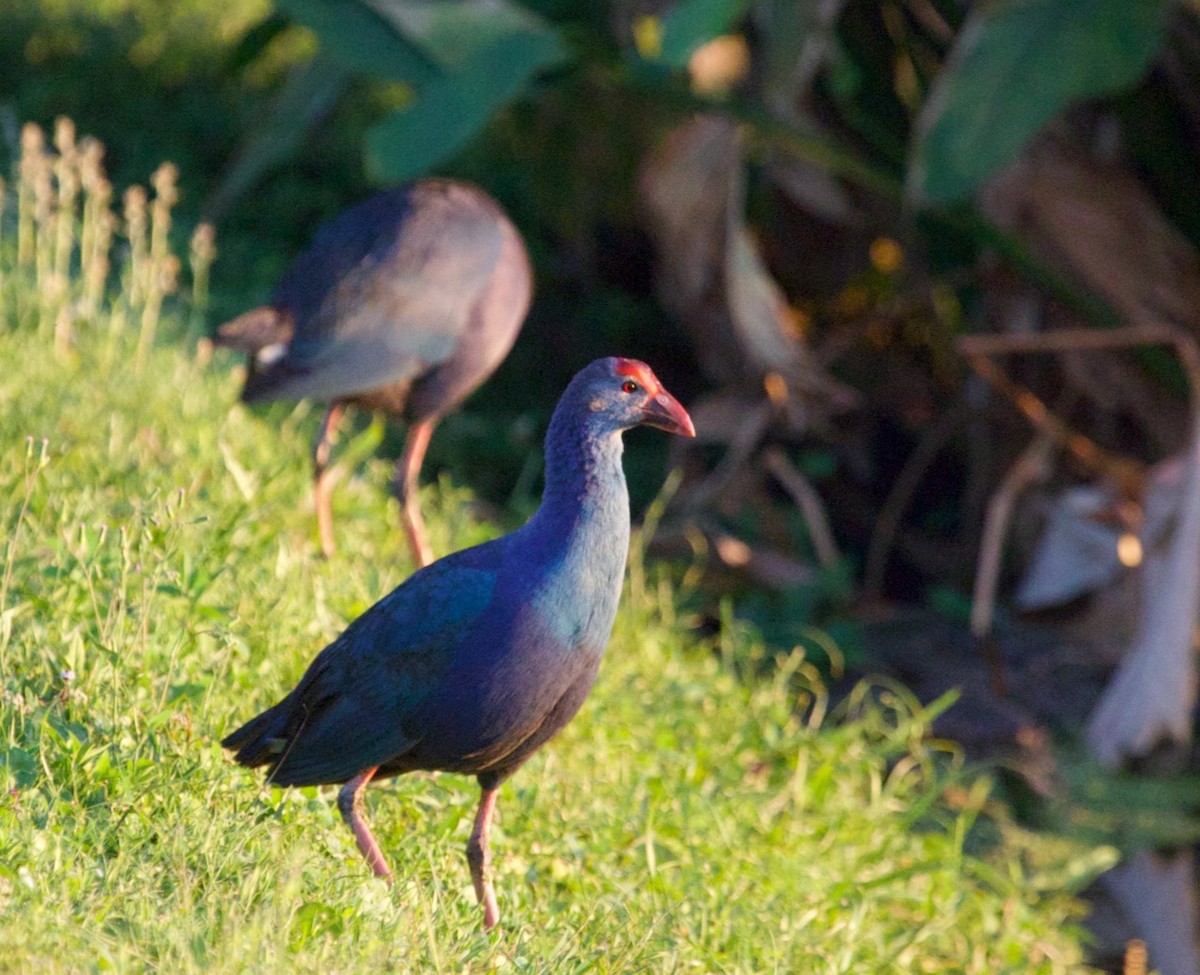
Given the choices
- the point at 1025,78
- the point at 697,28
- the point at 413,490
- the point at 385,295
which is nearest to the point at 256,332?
the point at 385,295

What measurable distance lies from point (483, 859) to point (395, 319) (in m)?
2.07

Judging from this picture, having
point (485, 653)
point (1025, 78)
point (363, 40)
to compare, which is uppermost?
point (485, 653)

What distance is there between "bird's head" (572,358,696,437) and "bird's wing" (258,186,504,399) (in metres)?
1.72

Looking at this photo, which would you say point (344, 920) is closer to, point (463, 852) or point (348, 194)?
point (463, 852)

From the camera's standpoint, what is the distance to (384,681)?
2.90 m

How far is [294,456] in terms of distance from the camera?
510 centimetres

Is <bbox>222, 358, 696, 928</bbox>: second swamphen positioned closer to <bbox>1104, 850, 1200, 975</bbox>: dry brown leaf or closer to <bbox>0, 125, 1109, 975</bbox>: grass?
<bbox>0, 125, 1109, 975</bbox>: grass

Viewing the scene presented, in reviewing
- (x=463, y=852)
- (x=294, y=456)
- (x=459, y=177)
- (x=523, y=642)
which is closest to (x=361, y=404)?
(x=294, y=456)

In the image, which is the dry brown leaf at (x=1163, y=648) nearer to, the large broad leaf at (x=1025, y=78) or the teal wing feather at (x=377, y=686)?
the large broad leaf at (x=1025, y=78)

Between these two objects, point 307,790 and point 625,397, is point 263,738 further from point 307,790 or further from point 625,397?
point 625,397

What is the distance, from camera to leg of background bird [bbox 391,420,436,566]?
4.65 meters

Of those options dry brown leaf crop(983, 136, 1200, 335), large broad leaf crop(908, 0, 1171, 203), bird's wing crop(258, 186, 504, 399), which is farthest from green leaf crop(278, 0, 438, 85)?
dry brown leaf crop(983, 136, 1200, 335)

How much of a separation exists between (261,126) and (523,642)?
16.4ft

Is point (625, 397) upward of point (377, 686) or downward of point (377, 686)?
upward
